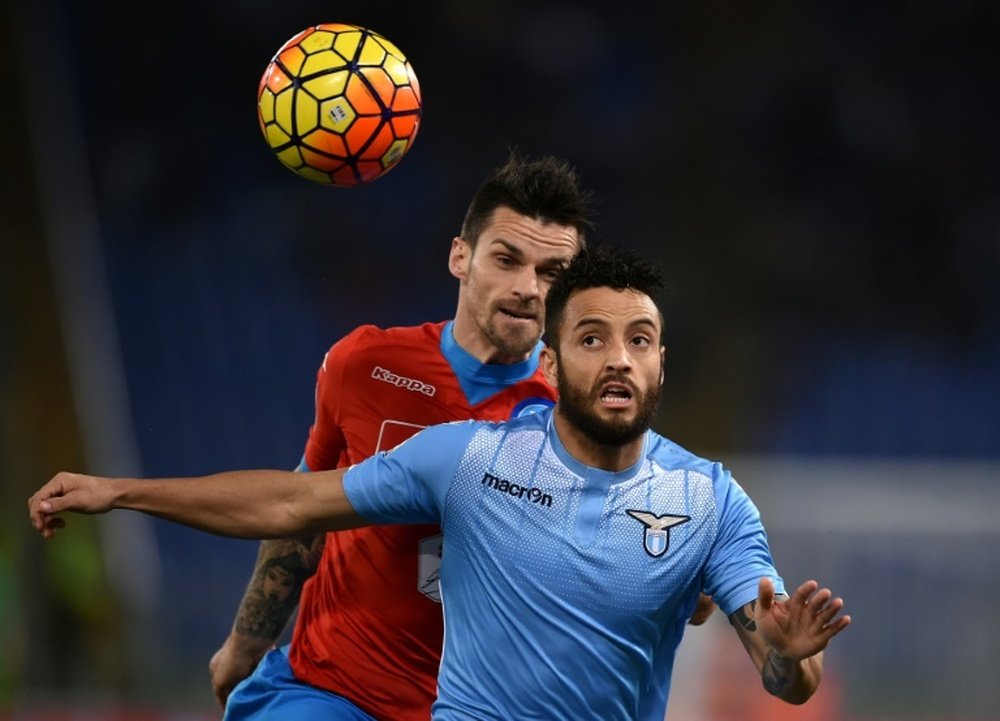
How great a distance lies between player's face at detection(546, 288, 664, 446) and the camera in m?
4.16

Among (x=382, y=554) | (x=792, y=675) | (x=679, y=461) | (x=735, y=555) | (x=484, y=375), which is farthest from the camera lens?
(x=484, y=375)

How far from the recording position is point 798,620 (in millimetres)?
3713

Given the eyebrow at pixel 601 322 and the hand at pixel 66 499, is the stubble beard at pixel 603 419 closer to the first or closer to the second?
the eyebrow at pixel 601 322

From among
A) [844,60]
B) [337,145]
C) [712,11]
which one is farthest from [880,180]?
[337,145]

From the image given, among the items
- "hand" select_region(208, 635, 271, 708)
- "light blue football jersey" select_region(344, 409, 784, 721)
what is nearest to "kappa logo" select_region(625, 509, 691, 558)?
"light blue football jersey" select_region(344, 409, 784, 721)

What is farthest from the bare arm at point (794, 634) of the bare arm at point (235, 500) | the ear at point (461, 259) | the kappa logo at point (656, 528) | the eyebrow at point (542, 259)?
the ear at point (461, 259)

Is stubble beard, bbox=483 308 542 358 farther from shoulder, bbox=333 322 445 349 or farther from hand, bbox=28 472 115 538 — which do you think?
hand, bbox=28 472 115 538

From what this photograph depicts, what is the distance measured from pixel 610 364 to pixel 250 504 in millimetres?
1011

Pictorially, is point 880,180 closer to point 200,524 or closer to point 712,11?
point 712,11

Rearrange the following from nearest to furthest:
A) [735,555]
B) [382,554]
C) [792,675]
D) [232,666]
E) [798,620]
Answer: [798,620]
[792,675]
[735,555]
[382,554]
[232,666]

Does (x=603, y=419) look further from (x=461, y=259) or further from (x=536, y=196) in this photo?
(x=461, y=259)

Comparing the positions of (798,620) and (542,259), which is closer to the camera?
(798,620)

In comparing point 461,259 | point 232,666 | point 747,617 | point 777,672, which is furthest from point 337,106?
point 777,672

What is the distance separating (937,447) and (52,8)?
30.0 ft
